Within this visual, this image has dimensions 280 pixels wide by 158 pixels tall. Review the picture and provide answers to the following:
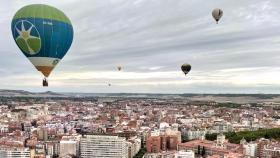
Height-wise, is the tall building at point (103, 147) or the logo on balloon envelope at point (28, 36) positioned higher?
the logo on balloon envelope at point (28, 36)

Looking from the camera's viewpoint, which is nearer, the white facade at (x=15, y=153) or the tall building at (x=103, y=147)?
the white facade at (x=15, y=153)

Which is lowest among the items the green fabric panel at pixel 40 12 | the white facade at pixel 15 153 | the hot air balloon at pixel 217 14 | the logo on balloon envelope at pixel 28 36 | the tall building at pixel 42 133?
the white facade at pixel 15 153

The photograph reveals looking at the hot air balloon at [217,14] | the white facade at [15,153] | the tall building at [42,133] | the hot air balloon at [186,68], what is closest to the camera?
the hot air balloon at [217,14]

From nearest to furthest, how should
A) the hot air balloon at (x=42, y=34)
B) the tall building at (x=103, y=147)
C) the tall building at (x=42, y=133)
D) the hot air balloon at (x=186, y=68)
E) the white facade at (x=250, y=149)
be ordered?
the hot air balloon at (x=42, y=34), the hot air balloon at (x=186, y=68), the tall building at (x=103, y=147), the white facade at (x=250, y=149), the tall building at (x=42, y=133)

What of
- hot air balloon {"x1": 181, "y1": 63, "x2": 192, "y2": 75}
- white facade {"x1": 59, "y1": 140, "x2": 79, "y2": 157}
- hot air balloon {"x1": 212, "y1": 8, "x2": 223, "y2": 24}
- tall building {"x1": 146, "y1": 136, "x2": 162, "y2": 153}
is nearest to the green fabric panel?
hot air balloon {"x1": 212, "y1": 8, "x2": 223, "y2": 24}

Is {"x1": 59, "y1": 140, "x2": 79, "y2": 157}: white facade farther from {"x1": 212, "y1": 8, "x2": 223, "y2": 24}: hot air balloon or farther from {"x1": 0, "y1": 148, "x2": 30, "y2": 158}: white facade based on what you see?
{"x1": 212, "y1": 8, "x2": 223, "y2": 24}: hot air balloon

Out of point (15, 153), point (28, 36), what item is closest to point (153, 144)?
point (15, 153)

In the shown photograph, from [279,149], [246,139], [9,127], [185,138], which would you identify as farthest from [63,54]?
[9,127]

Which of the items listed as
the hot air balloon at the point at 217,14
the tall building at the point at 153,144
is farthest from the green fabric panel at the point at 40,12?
the tall building at the point at 153,144

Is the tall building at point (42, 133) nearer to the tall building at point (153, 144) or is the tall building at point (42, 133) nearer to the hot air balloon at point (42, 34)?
the tall building at point (153, 144)
